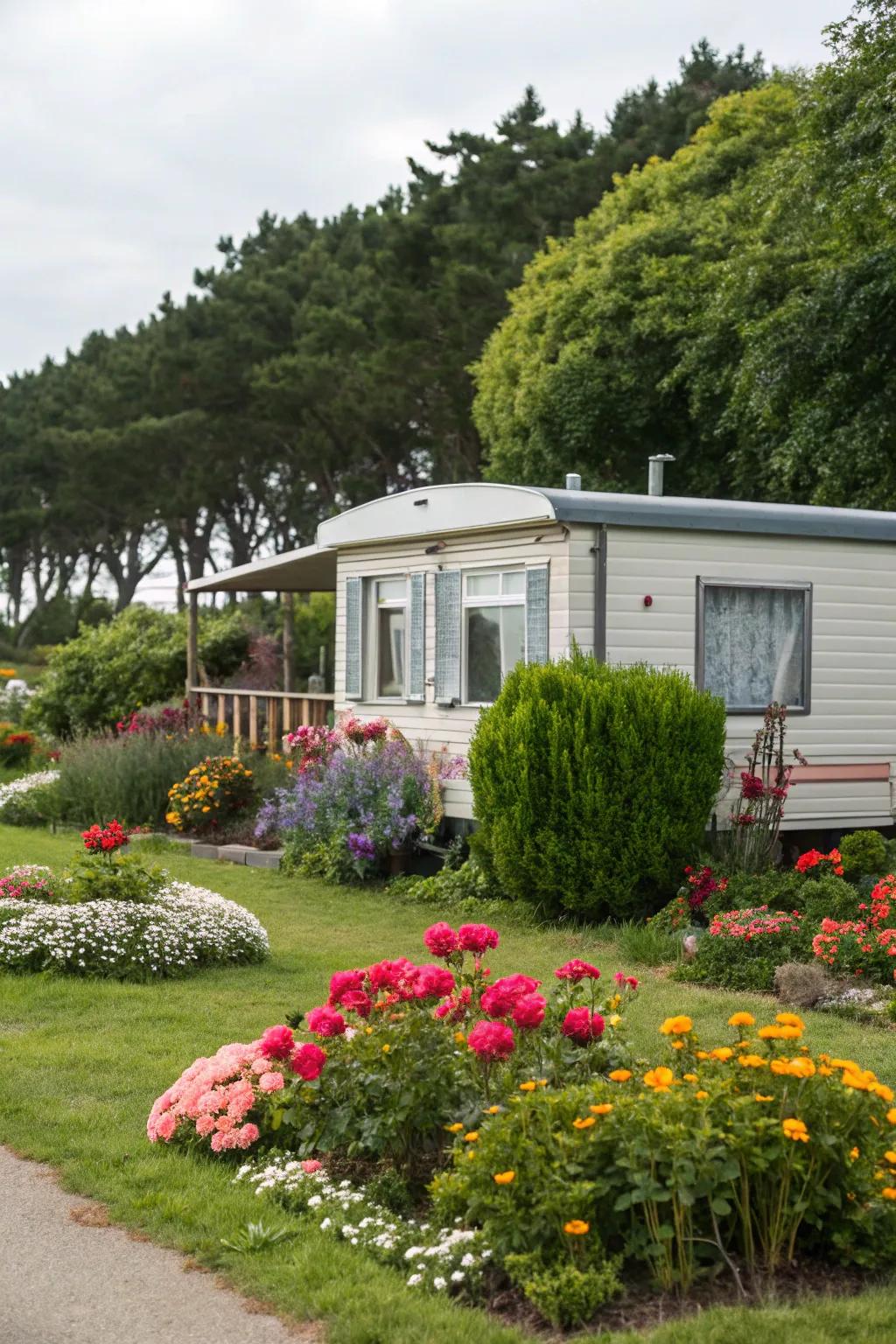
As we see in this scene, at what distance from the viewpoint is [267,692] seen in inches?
582

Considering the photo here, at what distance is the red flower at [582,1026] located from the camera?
15.1 feet

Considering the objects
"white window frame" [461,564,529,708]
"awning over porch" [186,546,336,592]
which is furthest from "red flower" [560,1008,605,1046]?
"awning over porch" [186,546,336,592]

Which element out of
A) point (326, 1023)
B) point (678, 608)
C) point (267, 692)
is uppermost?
point (678, 608)

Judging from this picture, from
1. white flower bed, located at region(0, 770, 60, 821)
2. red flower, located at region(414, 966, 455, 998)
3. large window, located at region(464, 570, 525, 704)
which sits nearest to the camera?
red flower, located at region(414, 966, 455, 998)

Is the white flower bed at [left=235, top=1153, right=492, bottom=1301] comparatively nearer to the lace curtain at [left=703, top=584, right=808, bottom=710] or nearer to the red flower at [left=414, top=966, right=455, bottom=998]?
the red flower at [left=414, top=966, right=455, bottom=998]

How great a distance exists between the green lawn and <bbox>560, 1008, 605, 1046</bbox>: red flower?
0.98 m

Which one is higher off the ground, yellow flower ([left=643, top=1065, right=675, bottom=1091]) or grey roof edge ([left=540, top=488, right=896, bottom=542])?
grey roof edge ([left=540, top=488, right=896, bottom=542])

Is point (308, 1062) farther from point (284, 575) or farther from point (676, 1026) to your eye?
point (284, 575)

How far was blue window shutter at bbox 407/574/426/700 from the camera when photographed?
12008 mm

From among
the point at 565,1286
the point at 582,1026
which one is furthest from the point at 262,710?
the point at 565,1286

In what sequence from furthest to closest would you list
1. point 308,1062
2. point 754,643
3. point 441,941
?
point 754,643, point 441,941, point 308,1062

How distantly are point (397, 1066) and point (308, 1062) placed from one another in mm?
277

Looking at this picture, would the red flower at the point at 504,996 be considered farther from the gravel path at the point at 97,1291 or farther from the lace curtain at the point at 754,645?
the lace curtain at the point at 754,645

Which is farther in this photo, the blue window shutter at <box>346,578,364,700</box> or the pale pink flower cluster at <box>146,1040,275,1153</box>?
the blue window shutter at <box>346,578,364,700</box>
